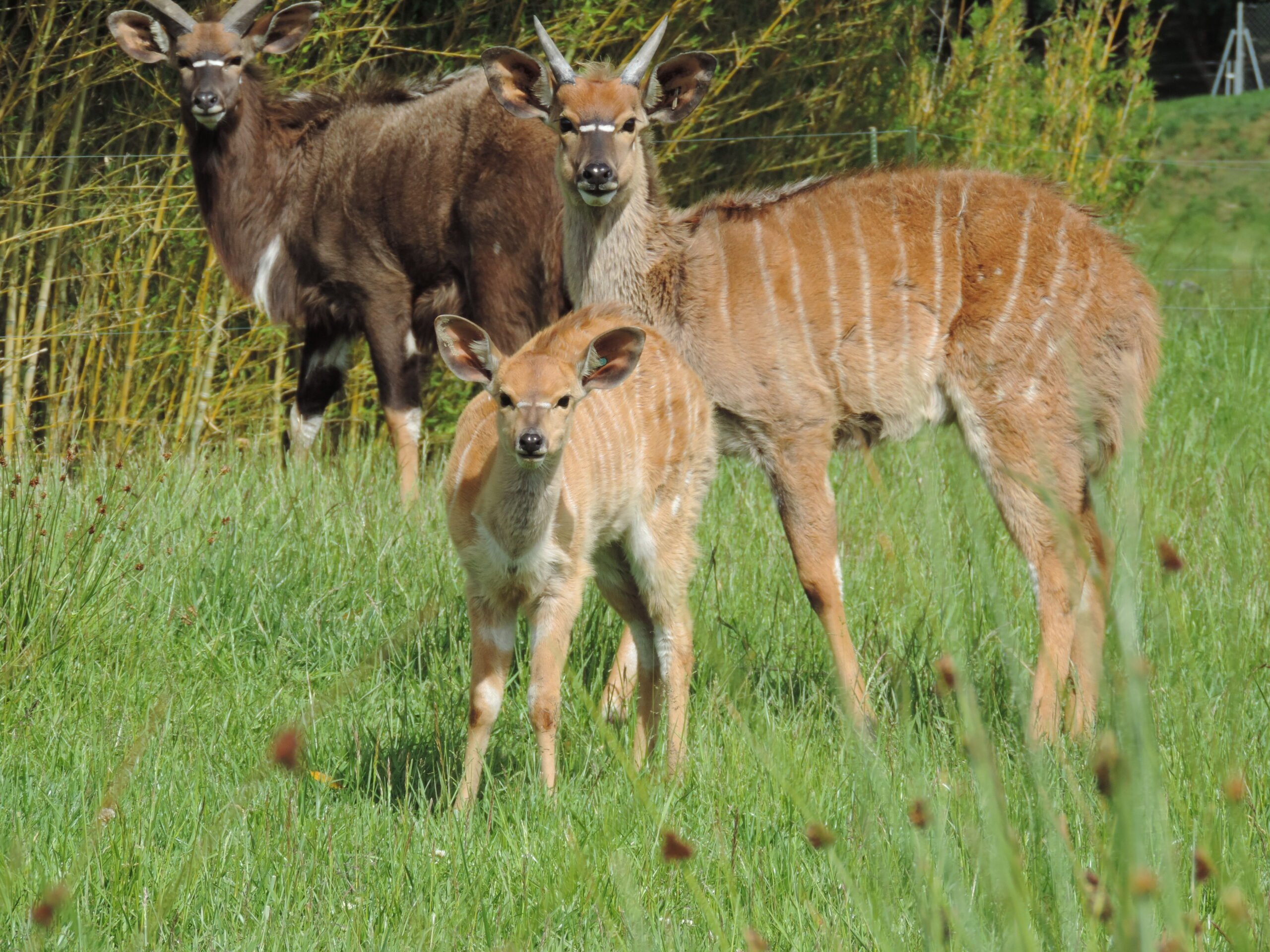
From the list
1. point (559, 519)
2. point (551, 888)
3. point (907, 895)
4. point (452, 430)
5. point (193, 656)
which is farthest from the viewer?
point (452, 430)

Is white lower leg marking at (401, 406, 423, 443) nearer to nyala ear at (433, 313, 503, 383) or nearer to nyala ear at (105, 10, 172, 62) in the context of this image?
nyala ear at (105, 10, 172, 62)

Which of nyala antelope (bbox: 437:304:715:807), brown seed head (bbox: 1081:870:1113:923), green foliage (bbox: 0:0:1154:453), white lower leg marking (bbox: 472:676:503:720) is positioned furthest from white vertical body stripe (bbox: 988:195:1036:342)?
brown seed head (bbox: 1081:870:1113:923)

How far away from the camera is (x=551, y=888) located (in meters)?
2.67

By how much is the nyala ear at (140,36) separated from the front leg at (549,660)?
356 cm

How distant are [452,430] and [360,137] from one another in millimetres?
1606

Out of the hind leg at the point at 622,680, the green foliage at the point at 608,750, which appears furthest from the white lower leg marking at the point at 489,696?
the hind leg at the point at 622,680

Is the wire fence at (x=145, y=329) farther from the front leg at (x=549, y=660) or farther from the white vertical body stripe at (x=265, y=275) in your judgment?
the front leg at (x=549, y=660)

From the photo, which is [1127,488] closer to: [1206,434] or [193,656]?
[193,656]

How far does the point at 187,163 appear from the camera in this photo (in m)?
6.77

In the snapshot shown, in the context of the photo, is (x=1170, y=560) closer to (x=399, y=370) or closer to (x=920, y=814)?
(x=920, y=814)

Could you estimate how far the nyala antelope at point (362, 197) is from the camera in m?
5.91

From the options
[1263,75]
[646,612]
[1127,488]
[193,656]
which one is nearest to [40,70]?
[193,656]

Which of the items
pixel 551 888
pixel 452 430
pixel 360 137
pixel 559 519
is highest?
pixel 360 137

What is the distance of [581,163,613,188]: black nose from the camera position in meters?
4.39
